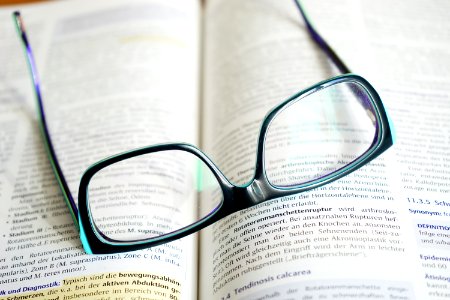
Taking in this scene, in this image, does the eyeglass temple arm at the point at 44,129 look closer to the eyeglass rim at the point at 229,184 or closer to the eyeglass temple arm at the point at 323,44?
the eyeglass rim at the point at 229,184

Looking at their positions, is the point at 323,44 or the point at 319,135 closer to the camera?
the point at 319,135

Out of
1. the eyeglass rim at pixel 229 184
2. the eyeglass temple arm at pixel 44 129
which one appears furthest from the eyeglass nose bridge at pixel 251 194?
the eyeglass temple arm at pixel 44 129

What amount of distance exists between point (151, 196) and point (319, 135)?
0.68 feet

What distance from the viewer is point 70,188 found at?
551 millimetres

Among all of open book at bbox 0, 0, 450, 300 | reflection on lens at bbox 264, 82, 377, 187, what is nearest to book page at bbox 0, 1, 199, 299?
open book at bbox 0, 0, 450, 300

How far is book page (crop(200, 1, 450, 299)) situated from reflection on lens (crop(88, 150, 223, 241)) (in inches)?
1.2

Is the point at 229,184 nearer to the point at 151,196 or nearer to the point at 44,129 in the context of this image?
the point at 151,196

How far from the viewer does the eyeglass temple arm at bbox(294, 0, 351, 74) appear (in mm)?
624

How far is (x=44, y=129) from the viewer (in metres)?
0.61

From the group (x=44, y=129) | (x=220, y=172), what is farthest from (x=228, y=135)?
(x=44, y=129)

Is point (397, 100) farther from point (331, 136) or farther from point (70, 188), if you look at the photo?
point (70, 188)

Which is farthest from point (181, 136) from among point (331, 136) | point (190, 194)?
point (331, 136)

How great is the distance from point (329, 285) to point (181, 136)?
0.89 ft

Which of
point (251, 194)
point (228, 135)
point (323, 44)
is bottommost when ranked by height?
point (251, 194)
